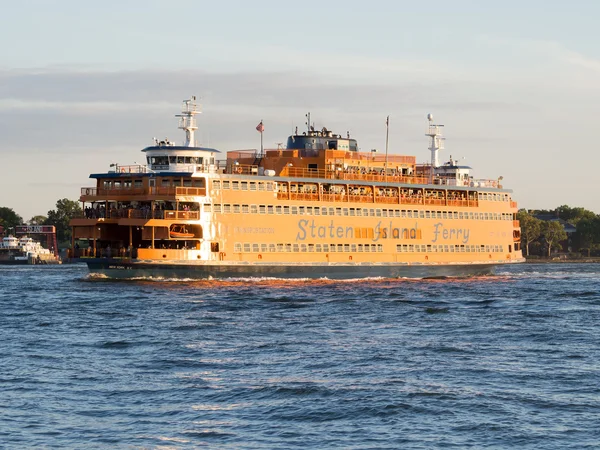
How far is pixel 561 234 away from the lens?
175 meters

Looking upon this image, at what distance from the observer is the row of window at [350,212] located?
224 ft

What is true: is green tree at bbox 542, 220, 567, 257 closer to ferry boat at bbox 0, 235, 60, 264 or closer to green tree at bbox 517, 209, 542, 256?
green tree at bbox 517, 209, 542, 256

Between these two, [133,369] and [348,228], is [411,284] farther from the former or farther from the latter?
[133,369]

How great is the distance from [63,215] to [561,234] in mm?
86393

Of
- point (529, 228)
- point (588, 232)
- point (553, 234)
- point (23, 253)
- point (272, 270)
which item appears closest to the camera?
point (272, 270)

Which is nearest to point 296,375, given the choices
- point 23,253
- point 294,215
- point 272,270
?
point 272,270

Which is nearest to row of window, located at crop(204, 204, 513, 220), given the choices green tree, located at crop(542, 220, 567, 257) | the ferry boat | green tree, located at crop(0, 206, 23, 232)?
green tree, located at crop(542, 220, 567, 257)

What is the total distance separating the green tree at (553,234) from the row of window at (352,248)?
86746 millimetres

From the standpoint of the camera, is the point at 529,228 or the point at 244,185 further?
the point at 529,228

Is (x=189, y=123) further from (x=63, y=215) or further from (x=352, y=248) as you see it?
(x=63, y=215)

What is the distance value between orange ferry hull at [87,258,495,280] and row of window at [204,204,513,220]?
3.67m

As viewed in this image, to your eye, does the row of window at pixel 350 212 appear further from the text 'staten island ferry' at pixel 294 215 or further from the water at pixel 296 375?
the water at pixel 296 375

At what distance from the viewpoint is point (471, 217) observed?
87000mm

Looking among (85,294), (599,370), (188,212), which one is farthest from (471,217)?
(599,370)
